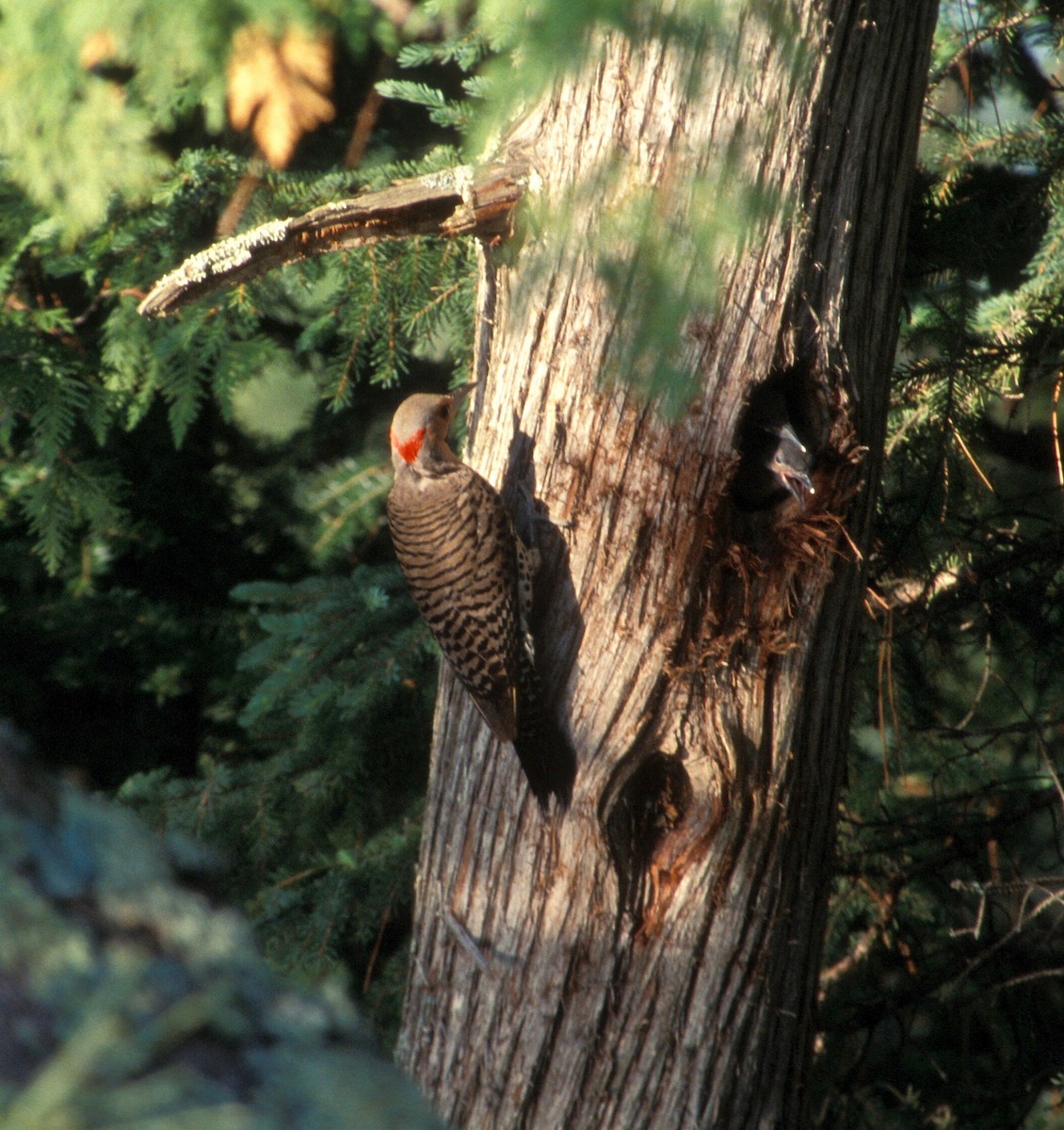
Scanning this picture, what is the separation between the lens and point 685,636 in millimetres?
2475

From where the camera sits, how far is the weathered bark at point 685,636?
2.38 m

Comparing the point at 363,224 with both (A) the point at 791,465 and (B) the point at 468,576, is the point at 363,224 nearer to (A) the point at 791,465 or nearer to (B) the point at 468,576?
(B) the point at 468,576

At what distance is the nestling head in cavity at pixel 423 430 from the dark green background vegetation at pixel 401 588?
251 millimetres

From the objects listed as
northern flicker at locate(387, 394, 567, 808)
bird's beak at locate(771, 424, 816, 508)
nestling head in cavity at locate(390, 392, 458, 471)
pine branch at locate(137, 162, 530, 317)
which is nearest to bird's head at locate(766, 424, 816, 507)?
bird's beak at locate(771, 424, 816, 508)

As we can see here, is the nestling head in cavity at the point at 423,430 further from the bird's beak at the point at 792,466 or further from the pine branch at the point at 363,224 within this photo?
the bird's beak at the point at 792,466

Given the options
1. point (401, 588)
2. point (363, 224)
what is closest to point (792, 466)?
point (363, 224)

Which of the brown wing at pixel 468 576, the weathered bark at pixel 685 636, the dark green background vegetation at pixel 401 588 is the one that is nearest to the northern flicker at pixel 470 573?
the brown wing at pixel 468 576

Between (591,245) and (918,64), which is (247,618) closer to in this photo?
(918,64)

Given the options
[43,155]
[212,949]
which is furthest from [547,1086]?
[43,155]

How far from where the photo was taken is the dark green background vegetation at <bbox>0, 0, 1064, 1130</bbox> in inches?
132

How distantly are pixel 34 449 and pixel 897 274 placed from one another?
3432 mm

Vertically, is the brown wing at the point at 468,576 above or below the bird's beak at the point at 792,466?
below

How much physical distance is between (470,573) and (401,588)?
3.65 ft

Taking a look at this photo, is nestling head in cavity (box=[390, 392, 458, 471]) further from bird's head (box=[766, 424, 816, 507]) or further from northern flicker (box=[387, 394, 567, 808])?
bird's head (box=[766, 424, 816, 507])
